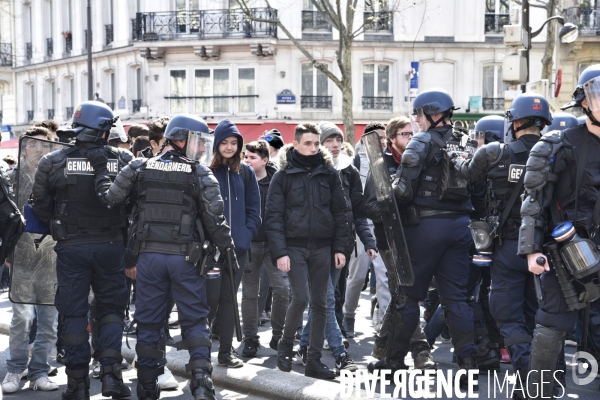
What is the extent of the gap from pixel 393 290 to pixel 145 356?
184cm

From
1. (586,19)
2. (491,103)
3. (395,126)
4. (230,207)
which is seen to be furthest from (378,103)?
(230,207)

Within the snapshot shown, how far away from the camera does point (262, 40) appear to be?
29.1 meters

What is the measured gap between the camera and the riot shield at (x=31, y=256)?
645 centimetres

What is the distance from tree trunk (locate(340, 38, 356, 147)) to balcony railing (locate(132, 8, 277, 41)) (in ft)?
22.3

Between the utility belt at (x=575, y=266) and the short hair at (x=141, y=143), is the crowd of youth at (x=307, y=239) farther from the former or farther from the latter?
the short hair at (x=141, y=143)

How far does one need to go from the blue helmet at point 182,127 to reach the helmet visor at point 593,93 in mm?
2494

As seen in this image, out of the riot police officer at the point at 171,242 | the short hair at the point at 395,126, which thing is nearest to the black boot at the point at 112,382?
the riot police officer at the point at 171,242

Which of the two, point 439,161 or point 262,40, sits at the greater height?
point 262,40

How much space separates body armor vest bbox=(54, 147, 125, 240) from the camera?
5961mm

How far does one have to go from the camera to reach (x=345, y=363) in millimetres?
6844

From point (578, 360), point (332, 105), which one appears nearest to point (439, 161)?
point (578, 360)

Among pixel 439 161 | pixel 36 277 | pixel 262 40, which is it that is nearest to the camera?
pixel 439 161

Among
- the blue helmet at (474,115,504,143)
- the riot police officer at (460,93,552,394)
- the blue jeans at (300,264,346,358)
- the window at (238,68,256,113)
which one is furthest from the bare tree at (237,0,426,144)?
the riot police officer at (460,93,552,394)

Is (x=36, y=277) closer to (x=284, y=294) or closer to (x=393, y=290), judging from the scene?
(x=284, y=294)
